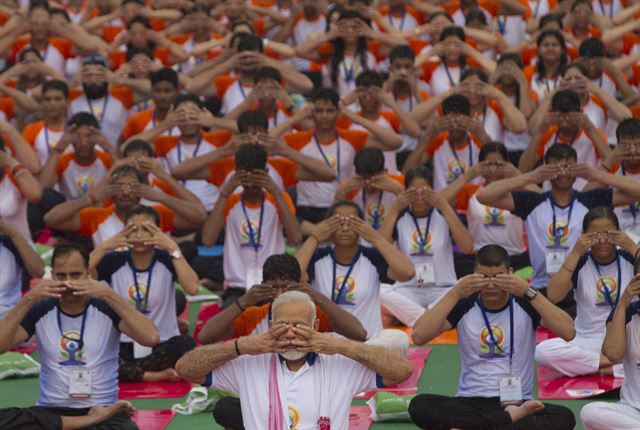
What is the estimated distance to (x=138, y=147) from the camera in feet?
39.8

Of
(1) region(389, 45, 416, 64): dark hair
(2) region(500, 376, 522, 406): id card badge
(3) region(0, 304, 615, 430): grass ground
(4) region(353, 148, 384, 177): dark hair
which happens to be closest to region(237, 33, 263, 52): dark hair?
(1) region(389, 45, 416, 64): dark hair

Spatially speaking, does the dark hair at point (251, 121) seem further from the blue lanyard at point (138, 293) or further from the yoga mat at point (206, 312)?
the blue lanyard at point (138, 293)

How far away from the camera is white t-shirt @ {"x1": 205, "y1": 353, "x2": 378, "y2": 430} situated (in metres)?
7.58

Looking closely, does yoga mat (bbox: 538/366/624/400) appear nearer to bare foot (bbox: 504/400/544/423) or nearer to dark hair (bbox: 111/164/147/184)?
bare foot (bbox: 504/400/544/423)

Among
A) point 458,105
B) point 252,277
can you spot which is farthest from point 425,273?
point 458,105

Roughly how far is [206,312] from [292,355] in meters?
4.52

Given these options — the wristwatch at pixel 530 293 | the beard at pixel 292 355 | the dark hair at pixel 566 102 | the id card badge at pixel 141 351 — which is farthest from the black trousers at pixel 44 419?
the dark hair at pixel 566 102

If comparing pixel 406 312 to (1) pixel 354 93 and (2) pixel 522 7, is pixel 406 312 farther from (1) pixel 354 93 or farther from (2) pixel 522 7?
(2) pixel 522 7

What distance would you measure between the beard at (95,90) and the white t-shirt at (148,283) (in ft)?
13.5

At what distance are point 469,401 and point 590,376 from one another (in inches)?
64.8

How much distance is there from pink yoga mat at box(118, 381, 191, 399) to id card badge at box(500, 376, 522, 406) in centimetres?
254

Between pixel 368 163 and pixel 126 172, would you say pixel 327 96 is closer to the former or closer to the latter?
pixel 368 163

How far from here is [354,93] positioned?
44.0ft

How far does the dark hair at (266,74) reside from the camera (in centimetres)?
1363
